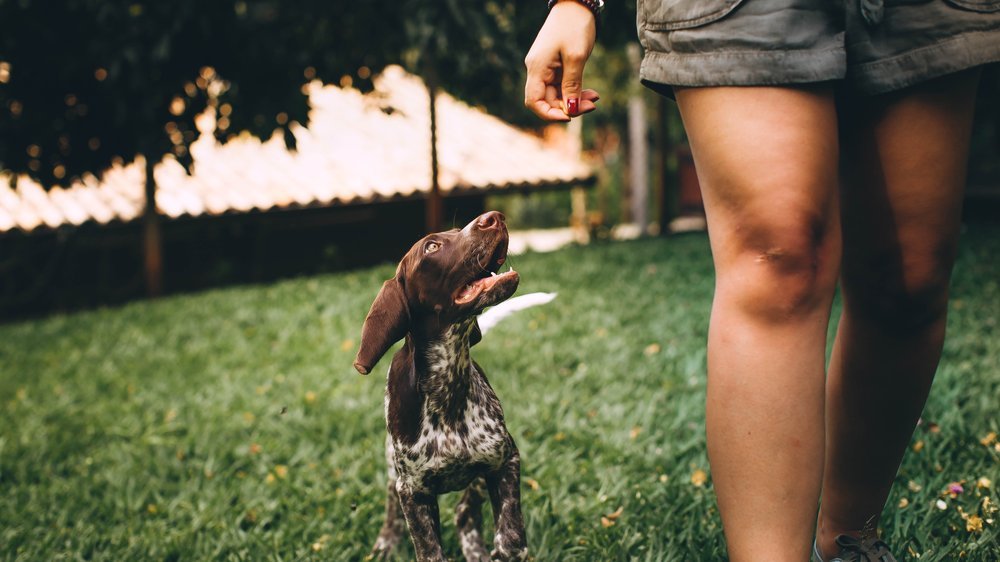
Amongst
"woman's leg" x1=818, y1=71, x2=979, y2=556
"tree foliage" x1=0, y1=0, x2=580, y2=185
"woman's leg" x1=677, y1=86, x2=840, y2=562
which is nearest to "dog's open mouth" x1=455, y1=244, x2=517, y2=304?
"woman's leg" x1=677, y1=86, x2=840, y2=562

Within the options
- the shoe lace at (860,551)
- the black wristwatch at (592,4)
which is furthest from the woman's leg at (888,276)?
the black wristwatch at (592,4)

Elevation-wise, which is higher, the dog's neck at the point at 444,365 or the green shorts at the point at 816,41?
the green shorts at the point at 816,41

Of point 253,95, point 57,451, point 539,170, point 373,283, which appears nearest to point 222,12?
point 253,95

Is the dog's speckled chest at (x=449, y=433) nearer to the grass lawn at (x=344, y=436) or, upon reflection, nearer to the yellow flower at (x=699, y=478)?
the grass lawn at (x=344, y=436)

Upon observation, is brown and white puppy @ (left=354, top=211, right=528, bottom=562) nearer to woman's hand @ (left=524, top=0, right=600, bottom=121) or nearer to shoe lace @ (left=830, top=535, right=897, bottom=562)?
woman's hand @ (left=524, top=0, right=600, bottom=121)

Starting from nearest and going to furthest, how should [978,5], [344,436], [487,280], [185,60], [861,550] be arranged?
1. [978,5]
2. [487,280]
3. [861,550]
4. [344,436]
5. [185,60]

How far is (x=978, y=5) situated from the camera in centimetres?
153

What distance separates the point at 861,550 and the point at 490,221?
3.79ft

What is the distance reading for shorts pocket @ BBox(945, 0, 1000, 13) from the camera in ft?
4.98

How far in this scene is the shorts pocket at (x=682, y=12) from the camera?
4.69ft

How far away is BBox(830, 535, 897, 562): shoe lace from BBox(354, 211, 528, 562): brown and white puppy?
75cm

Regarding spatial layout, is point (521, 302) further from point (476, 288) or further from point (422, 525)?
point (422, 525)

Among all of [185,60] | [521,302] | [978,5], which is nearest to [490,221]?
[521,302]

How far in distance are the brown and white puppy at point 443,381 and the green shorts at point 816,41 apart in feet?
1.55
